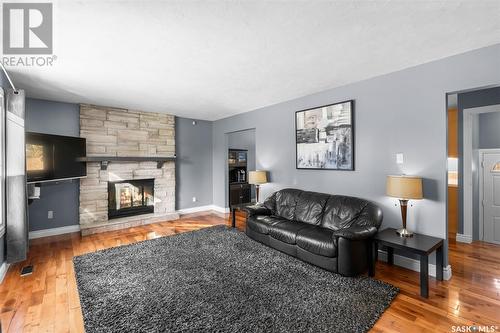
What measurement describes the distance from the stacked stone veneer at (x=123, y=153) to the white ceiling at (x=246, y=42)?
1216 millimetres

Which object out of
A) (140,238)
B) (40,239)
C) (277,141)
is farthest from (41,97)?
(277,141)

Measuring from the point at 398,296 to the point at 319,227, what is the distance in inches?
Answer: 48.3

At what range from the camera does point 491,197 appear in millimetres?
3928

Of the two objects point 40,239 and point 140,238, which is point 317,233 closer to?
point 140,238

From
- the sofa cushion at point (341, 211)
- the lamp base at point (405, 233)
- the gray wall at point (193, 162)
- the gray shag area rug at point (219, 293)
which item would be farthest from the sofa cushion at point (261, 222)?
the gray wall at point (193, 162)

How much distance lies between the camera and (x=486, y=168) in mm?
3971

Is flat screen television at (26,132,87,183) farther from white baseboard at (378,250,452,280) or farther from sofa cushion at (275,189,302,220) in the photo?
white baseboard at (378,250,452,280)

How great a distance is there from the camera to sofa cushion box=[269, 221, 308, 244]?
129 inches

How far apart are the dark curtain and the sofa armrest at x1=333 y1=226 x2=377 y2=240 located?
4106mm

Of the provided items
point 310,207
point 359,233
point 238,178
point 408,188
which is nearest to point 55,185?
point 238,178

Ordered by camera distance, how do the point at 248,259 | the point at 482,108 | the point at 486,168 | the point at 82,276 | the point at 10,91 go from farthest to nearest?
the point at 486,168
the point at 482,108
the point at 248,259
the point at 10,91
the point at 82,276

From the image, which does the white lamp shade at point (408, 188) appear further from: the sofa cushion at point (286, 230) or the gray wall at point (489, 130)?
the gray wall at point (489, 130)

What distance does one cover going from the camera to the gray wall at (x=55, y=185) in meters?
4.41

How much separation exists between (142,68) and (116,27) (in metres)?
0.96
